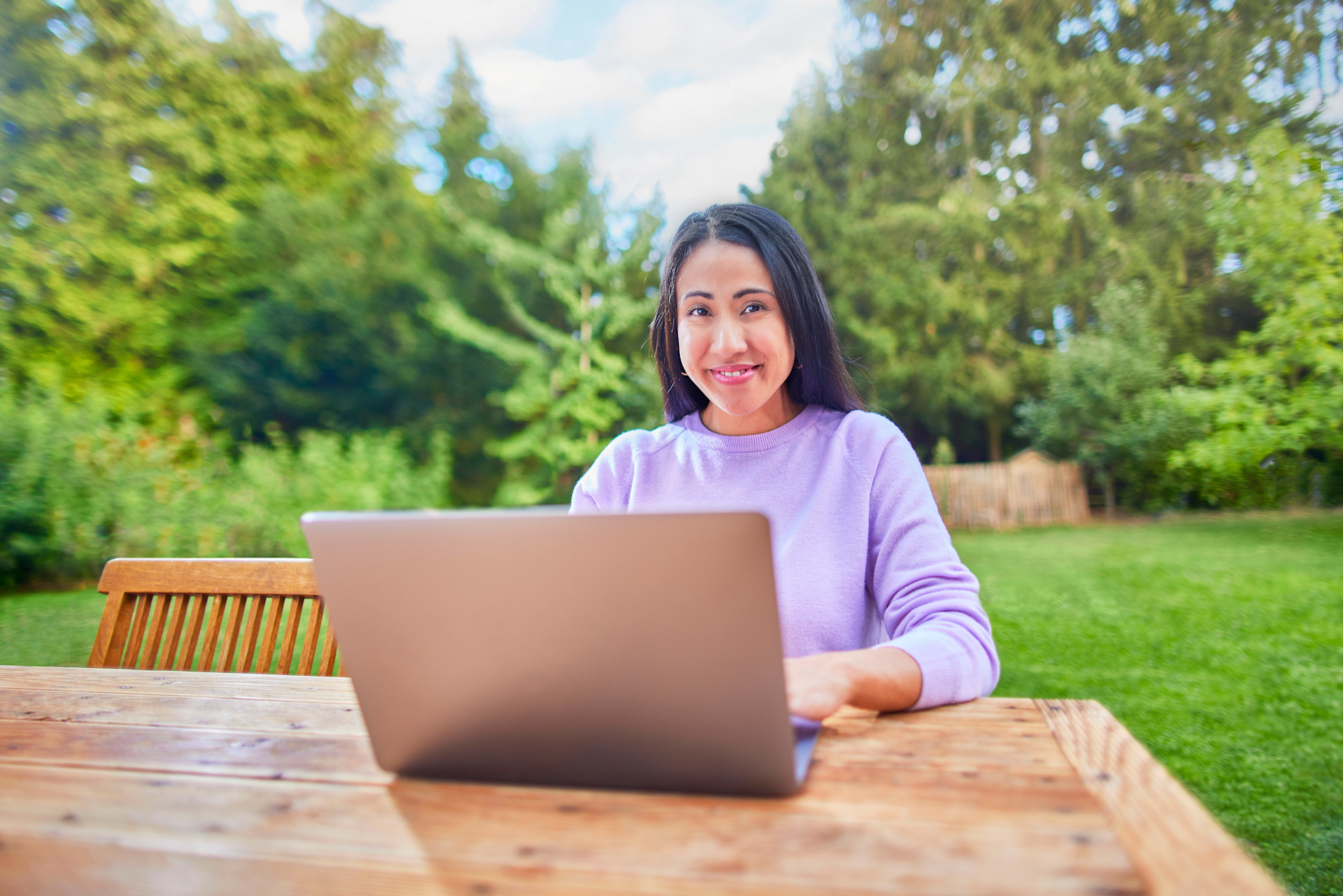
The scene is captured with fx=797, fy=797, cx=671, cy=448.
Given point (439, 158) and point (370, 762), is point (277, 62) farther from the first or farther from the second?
point (370, 762)

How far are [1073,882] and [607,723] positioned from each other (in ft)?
0.97

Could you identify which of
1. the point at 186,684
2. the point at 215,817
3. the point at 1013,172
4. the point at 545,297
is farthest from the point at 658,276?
the point at 215,817

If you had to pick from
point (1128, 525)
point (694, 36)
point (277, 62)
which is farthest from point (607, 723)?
point (277, 62)

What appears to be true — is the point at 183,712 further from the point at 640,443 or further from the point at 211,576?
the point at 640,443

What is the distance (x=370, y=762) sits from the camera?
69 centimetres

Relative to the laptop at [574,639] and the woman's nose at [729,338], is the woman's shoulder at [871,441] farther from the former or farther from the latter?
the laptop at [574,639]

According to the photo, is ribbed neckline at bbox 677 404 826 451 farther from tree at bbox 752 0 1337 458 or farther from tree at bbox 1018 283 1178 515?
tree at bbox 1018 283 1178 515

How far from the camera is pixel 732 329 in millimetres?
1093

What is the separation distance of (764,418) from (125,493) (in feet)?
14.0

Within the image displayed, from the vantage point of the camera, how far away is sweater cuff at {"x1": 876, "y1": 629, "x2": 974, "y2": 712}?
0.76 metres

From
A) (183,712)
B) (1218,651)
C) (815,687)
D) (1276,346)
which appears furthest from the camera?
(1276,346)

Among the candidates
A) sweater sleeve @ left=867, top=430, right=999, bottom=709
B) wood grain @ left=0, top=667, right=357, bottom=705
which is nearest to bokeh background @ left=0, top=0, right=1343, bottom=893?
sweater sleeve @ left=867, top=430, right=999, bottom=709

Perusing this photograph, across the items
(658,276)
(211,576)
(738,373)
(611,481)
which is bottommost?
(211,576)

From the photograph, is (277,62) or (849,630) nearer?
(849,630)
